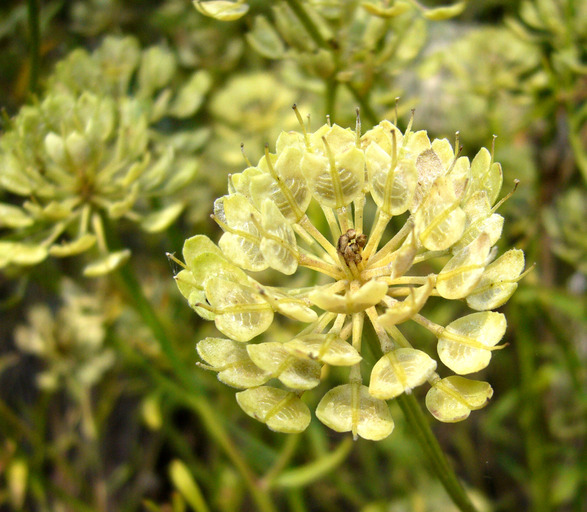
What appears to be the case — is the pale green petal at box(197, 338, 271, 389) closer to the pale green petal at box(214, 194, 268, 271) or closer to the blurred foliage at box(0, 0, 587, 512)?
the pale green petal at box(214, 194, 268, 271)

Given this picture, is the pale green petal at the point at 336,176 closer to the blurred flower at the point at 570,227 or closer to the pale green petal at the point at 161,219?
the pale green petal at the point at 161,219

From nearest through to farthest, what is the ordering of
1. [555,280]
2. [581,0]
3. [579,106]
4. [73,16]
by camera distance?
1. [581,0]
2. [579,106]
3. [73,16]
4. [555,280]

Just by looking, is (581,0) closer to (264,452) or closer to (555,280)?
(555,280)

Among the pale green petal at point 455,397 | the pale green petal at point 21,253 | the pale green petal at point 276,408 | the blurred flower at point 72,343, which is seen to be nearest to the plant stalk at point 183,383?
the pale green petal at point 21,253

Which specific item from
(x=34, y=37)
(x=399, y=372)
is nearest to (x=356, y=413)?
(x=399, y=372)

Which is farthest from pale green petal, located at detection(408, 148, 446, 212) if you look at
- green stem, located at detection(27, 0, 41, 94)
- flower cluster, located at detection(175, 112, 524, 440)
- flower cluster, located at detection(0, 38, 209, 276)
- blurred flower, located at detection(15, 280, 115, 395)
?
blurred flower, located at detection(15, 280, 115, 395)

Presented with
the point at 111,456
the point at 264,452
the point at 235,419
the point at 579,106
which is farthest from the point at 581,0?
the point at 111,456

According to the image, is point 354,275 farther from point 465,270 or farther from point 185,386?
point 185,386
